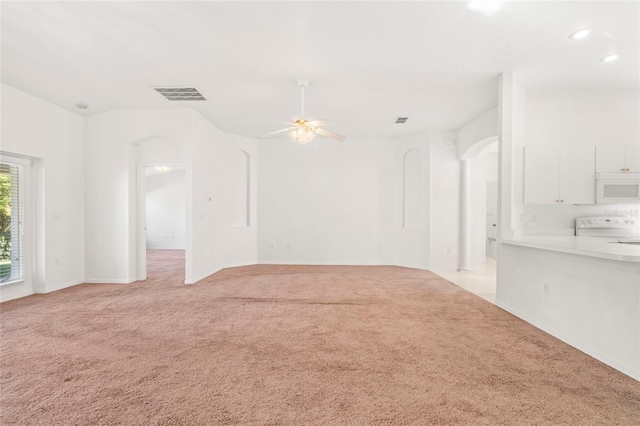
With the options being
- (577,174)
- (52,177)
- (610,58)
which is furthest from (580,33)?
(52,177)

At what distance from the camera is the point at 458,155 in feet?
21.4

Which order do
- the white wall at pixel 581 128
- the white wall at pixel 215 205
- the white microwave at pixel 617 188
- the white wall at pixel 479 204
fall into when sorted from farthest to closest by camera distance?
the white wall at pixel 479 204, the white wall at pixel 215 205, the white wall at pixel 581 128, the white microwave at pixel 617 188

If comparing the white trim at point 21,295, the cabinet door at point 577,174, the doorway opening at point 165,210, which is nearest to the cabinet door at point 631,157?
the cabinet door at point 577,174

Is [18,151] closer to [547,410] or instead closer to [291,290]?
[291,290]

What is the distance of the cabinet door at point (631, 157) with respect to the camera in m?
3.79

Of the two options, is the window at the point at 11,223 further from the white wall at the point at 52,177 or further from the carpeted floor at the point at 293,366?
the carpeted floor at the point at 293,366

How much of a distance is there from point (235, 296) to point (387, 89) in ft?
12.4

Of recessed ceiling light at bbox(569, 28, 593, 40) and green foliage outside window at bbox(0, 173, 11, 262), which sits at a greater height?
recessed ceiling light at bbox(569, 28, 593, 40)

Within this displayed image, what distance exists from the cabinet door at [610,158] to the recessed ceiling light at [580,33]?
160cm

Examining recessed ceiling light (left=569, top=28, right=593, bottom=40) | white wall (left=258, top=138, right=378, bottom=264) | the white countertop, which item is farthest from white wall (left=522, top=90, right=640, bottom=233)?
white wall (left=258, top=138, right=378, bottom=264)

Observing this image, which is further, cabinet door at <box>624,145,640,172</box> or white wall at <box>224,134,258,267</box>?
white wall at <box>224,134,258,267</box>

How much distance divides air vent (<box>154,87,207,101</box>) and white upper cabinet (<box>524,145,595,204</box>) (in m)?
4.70

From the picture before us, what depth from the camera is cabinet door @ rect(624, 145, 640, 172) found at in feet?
12.4

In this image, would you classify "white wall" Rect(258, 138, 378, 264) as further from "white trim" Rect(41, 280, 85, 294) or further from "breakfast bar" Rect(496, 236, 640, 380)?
"breakfast bar" Rect(496, 236, 640, 380)
